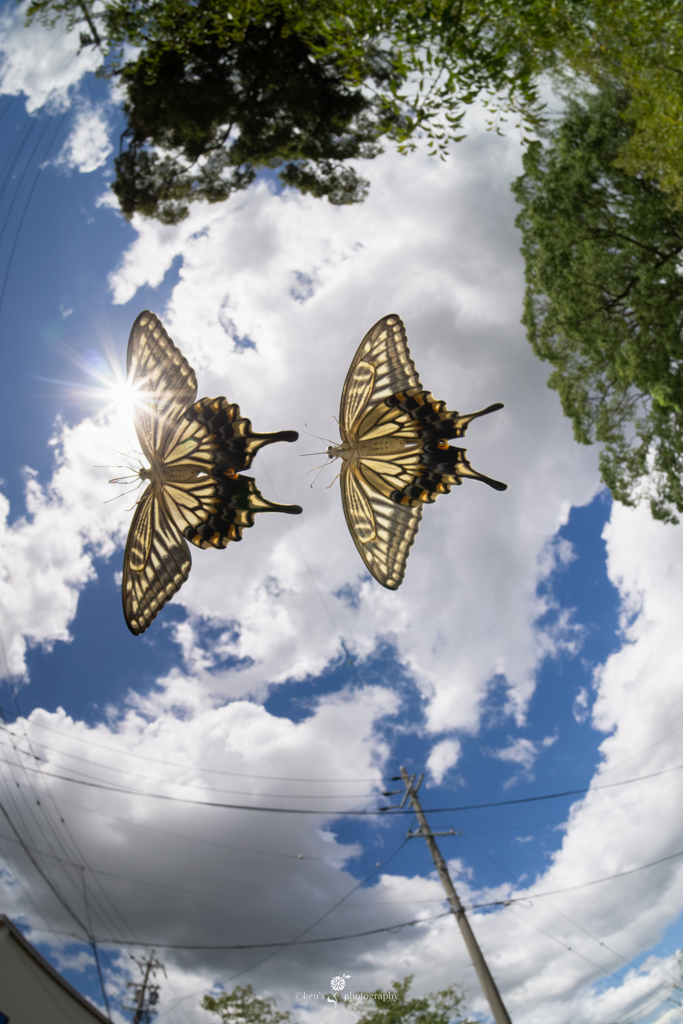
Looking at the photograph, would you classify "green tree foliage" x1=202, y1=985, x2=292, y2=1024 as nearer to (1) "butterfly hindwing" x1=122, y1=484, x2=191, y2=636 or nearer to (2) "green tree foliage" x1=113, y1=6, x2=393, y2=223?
(1) "butterfly hindwing" x1=122, y1=484, x2=191, y2=636

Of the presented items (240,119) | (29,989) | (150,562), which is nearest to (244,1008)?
(29,989)

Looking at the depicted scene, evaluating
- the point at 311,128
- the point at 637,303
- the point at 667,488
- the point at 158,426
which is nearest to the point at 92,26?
the point at 311,128

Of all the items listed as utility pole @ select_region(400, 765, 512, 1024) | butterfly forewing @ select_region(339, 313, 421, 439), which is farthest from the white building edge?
butterfly forewing @ select_region(339, 313, 421, 439)

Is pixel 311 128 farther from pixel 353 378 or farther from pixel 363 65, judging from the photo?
pixel 353 378

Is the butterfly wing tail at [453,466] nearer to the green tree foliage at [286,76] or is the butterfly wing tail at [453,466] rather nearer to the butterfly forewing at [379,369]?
the butterfly forewing at [379,369]

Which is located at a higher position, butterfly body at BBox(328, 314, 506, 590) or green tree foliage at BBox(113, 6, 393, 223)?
green tree foliage at BBox(113, 6, 393, 223)
